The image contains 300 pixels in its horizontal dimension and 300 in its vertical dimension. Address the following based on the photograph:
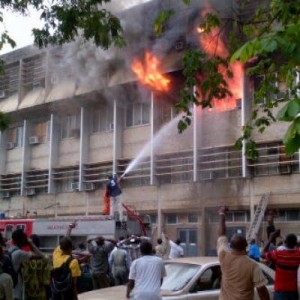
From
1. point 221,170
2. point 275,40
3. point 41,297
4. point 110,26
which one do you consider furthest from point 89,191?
point 275,40

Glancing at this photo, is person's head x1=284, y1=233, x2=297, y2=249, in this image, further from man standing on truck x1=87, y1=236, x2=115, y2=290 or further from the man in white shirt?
man standing on truck x1=87, y1=236, x2=115, y2=290

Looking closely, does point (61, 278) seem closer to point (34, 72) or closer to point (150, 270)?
point (150, 270)

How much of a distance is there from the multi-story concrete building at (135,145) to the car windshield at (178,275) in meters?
12.7

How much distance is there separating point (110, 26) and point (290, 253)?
4907 millimetres

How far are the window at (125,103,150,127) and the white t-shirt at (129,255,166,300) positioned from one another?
2061cm

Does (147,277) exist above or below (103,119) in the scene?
below

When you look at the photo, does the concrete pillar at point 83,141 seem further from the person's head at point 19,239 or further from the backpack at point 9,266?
the backpack at point 9,266

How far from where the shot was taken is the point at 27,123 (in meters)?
32.8

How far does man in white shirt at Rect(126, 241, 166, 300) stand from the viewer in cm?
658

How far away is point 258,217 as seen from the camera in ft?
70.7

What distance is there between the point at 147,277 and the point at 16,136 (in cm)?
2855

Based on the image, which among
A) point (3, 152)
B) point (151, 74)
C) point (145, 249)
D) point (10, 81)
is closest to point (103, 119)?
point (151, 74)

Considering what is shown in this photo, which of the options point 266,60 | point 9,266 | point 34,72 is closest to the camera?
point 9,266

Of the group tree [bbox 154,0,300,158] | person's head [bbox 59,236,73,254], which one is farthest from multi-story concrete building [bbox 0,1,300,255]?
person's head [bbox 59,236,73,254]
